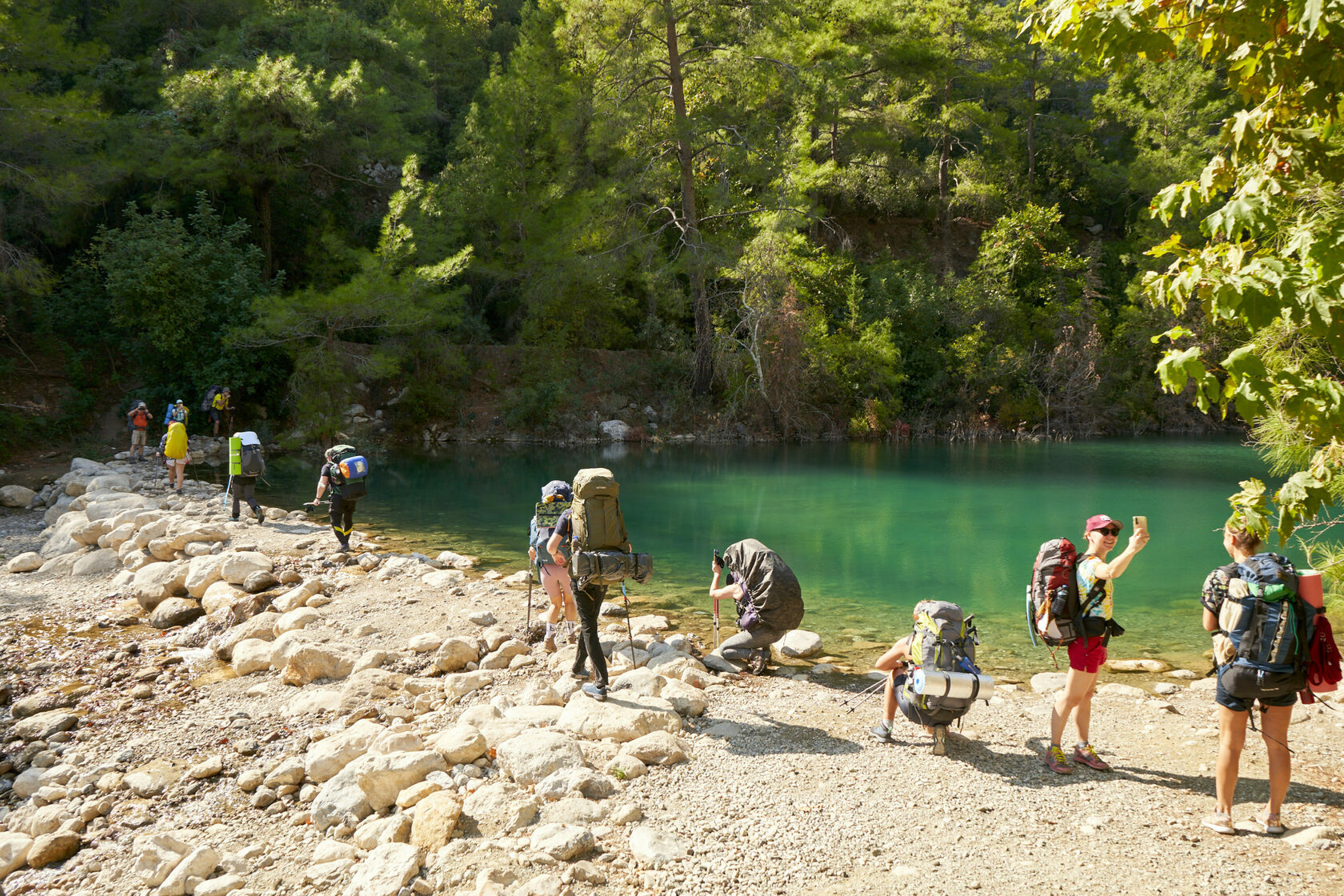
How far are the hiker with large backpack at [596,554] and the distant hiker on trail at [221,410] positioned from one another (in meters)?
15.6

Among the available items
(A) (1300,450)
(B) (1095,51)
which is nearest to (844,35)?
(A) (1300,450)

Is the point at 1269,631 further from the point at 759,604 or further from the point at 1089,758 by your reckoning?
the point at 759,604

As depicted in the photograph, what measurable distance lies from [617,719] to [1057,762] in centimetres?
258

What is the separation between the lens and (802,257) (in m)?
30.2

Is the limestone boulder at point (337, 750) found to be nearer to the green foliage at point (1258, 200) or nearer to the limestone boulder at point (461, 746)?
the limestone boulder at point (461, 746)

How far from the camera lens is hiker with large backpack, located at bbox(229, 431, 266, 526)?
12.6 meters

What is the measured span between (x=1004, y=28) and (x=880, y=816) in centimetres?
3988

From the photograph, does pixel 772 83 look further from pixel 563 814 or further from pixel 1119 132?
pixel 563 814

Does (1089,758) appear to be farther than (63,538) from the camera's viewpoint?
No

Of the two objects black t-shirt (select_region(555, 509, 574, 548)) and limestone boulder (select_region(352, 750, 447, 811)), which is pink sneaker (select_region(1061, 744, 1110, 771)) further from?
limestone boulder (select_region(352, 750, 447, 811))

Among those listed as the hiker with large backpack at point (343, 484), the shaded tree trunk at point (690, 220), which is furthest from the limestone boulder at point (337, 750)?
the shaded tree trunk at point (690, 220)

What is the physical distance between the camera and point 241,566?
924cm

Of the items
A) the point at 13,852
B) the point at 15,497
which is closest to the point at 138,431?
the point at 15,497

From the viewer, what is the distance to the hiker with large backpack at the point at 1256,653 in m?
3.81
